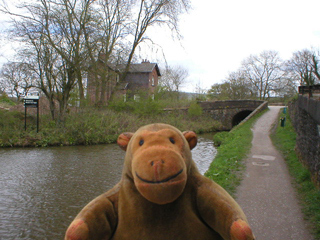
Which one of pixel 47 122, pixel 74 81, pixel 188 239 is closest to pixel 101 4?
pixel 74 81

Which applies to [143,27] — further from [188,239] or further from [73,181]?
[188,239]

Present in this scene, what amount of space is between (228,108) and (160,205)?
2841cm

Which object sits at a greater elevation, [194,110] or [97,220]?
[194,110]

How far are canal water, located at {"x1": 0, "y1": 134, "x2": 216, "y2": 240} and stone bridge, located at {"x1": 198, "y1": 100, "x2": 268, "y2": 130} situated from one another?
1724cm

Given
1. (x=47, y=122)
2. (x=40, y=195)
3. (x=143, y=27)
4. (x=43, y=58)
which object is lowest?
(x=40, y=195)

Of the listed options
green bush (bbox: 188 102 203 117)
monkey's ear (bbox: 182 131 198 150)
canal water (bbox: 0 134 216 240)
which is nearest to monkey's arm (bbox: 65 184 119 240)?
monkey's ear (bbox: 182 131 198 150)

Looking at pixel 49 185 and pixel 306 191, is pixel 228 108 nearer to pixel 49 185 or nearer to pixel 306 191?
pixel 306 191

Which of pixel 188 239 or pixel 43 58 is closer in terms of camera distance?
pixel 188 239

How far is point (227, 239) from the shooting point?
1724 mm

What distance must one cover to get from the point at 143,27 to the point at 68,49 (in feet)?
26.0

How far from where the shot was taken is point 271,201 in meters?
5.34

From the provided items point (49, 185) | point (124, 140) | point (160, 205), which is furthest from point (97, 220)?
point (49, 185)

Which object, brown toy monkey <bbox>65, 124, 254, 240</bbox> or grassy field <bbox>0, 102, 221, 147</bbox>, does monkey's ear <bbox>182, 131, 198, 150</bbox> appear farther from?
grassy field <bbox>0, 102, 221, 147</bbox>

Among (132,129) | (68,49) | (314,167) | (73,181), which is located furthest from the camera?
(132,129)
